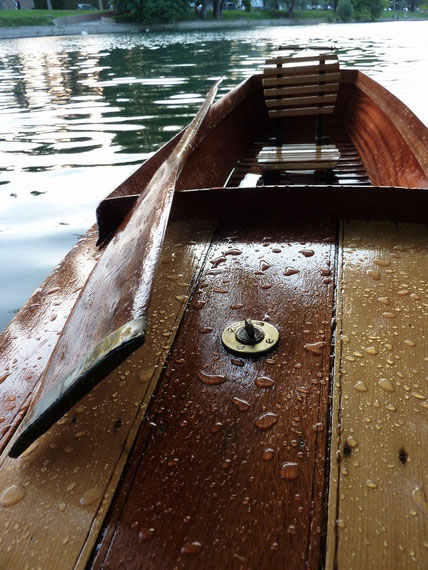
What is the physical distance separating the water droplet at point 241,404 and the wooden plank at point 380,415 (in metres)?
0.20

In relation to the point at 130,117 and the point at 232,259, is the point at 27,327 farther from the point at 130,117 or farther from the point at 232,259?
the point at 130,117

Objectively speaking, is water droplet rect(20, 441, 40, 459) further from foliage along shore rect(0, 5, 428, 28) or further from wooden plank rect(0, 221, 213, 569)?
foliage along shore rect(0, 5, 428, 28)

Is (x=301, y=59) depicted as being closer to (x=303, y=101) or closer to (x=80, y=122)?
(x=303, y=101)

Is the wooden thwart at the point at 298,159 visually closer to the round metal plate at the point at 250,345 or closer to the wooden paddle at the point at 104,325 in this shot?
the wooden paddle at the point at 104,325

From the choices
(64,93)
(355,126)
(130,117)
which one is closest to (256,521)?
(355,126)

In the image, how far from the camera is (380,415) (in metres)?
0.94

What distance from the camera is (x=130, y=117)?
25.7ft

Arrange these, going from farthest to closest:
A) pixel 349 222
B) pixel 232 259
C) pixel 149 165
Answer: pixel 149 165, pixel 349 222, pixel 232 259

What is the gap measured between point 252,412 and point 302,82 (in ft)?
10.6

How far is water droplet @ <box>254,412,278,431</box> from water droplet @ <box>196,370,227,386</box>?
14cm

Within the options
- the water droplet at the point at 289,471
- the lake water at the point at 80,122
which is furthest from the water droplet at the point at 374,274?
the lake water at the point at 80,122

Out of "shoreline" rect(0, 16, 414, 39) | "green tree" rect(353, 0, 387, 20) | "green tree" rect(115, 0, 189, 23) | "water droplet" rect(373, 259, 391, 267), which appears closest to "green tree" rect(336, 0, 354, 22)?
"green tree" rect(353, 0, 387, 20)

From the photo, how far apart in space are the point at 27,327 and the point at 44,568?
0.80 m

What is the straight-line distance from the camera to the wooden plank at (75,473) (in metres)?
0.76
